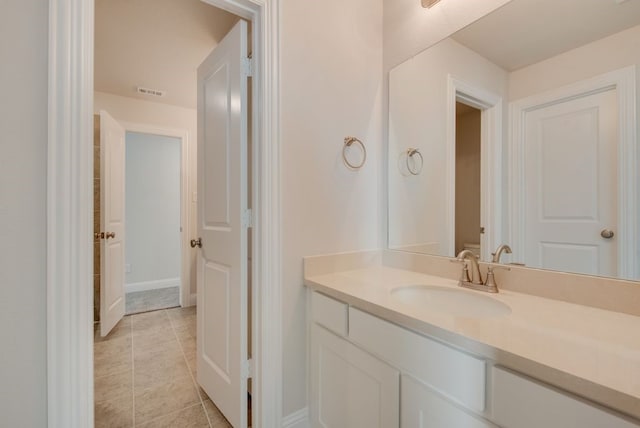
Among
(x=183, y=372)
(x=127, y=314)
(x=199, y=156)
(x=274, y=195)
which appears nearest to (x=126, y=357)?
(x=183, y=372)

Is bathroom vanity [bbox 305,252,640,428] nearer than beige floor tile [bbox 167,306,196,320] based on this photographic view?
Yes

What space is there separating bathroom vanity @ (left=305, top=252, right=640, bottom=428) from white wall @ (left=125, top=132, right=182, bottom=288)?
3.61 meters

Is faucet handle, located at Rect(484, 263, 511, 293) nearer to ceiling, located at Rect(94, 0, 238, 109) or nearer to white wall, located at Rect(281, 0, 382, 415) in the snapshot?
white wall, located at Rect(281, 0, 382, 415)

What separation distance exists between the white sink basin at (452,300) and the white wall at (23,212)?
3.95 ft

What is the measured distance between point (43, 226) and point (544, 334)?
4.76ft

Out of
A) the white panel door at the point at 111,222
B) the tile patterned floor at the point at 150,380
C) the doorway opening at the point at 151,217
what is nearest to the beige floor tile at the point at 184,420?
the tile patterned floor at the point at 150,380

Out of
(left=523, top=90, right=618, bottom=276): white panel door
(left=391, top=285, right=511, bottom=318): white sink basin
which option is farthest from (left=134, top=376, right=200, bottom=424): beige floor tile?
(left=523, top=90, right=618, bottom=276): white panel door

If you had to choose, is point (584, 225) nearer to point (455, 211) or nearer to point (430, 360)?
point (455, 211)

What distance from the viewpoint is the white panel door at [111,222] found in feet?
8.19

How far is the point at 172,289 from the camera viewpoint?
4.07m

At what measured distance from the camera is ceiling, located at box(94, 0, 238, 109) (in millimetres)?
1768

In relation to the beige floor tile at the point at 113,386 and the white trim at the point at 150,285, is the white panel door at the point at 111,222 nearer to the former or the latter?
the beige floor tile at the point at 113,386

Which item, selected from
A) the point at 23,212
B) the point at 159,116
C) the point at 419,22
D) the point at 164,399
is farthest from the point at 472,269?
the point at 159,116

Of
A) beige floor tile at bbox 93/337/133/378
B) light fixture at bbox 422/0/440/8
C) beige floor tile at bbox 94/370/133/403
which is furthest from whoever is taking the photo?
beige floor tile at bbox 93/337/133/378
